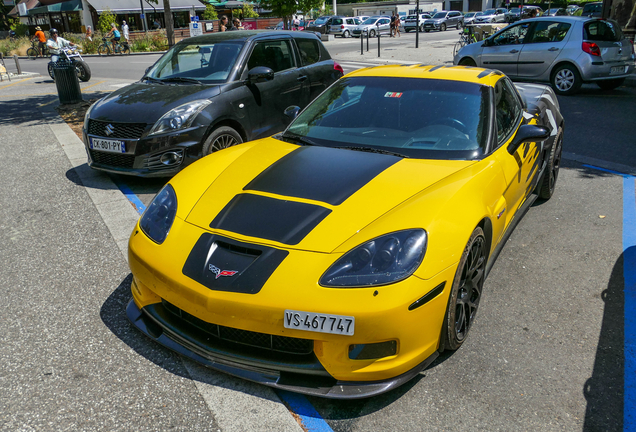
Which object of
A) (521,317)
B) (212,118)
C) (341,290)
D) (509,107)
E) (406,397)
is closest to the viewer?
(341,290)

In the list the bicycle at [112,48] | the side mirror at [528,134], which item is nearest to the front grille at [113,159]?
the side mirror at [528,134]

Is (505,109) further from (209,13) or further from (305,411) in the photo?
(209,13)

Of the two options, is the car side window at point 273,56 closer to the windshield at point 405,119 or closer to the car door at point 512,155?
the windshield at point 405,119

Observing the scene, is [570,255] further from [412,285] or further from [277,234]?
[277,234]

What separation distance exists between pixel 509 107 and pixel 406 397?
251cm

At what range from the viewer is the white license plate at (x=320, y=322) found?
227cm

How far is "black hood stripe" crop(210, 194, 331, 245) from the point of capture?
8.39 ft

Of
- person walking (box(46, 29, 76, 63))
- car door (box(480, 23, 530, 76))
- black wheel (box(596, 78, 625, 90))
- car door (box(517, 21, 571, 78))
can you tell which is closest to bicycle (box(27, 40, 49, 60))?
person walking (box(46, 29, 76, 63))

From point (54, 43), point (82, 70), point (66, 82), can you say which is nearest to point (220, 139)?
point (66, 82)

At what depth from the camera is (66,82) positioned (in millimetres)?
10422

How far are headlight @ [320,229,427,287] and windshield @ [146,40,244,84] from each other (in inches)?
170

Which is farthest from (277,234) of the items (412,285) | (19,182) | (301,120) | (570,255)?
(19,182)

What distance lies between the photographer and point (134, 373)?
2695 mm

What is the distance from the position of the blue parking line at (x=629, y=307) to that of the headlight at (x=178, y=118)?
14.3ft
